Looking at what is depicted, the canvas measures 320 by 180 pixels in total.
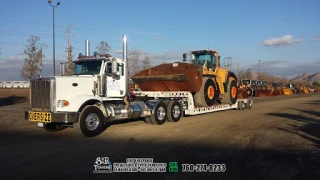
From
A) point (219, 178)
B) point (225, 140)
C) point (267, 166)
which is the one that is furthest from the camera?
point (225, 140)

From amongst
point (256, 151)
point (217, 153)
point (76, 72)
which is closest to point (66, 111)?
point (76, 72)

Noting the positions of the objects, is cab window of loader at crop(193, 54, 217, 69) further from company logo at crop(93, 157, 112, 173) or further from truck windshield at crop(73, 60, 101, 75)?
company logo at crop(93, 157, 112, 173)

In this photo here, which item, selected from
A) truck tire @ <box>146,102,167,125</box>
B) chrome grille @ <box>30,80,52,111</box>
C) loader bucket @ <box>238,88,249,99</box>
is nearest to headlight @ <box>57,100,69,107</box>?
chrome grille @ <box>30,80,52,111</box>

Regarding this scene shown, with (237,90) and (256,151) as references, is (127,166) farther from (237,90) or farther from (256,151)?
(237,90)

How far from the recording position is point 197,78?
621 inches

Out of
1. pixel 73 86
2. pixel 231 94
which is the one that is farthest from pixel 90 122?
pixel 231 94

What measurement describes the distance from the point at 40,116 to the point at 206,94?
8901 millimetres

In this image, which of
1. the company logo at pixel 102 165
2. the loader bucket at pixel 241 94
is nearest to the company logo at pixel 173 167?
the company logo at pixel 102 165

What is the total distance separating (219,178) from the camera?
6.18 meters

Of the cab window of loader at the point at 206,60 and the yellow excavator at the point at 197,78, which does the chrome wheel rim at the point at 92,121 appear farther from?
the cab window of loader at the point at 206,60

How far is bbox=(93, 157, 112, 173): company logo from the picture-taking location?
6.72 metres

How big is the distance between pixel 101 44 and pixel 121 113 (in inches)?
699

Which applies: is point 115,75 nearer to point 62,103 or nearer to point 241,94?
point 62,103

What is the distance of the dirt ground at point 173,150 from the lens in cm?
648
